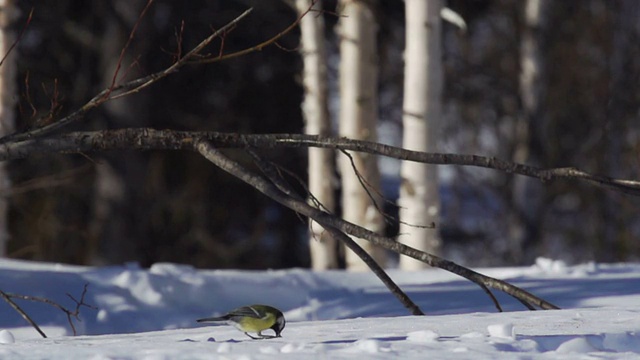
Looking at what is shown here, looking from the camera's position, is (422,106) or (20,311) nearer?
(20,311)

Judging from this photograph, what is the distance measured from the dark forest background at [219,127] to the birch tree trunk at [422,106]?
14.6 ft

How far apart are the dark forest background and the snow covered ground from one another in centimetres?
542

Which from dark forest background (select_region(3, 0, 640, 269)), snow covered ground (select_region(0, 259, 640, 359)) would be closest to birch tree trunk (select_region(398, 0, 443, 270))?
snow covered ground (select_region(0, 259, 640, 359))

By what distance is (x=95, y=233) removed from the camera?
43.1ft

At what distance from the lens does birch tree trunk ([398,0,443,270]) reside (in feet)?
25.5

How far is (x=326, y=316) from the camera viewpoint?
6250 millimetres

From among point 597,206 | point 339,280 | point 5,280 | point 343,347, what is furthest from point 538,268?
point 597,206

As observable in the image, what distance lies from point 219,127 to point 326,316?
8822 millimetres

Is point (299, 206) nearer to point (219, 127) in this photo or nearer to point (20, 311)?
point (20, 311)

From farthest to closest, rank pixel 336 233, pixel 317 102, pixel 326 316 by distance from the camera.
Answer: pixel 317 102 < pixel 326 316 < pixel 336 233

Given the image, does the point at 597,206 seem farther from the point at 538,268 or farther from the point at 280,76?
the point at 538,268

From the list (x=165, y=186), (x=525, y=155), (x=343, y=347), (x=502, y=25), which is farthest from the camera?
(x=502, y=25)

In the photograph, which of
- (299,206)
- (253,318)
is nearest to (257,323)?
(253,318)

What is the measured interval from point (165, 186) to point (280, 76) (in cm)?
216
